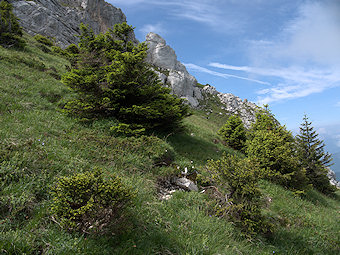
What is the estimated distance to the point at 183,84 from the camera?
60.6 metres

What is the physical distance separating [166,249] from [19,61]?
16.8m

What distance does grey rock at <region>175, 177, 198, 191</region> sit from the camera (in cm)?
672

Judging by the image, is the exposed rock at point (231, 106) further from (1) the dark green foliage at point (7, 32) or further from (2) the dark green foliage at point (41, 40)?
(1) the dark green foliage at point (7, 32)

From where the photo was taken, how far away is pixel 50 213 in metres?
3.32

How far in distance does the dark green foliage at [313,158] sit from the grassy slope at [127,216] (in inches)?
451

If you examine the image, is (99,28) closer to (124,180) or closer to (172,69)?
(172,69)

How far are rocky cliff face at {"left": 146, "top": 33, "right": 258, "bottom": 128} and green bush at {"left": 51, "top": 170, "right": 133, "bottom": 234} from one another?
51.5 m

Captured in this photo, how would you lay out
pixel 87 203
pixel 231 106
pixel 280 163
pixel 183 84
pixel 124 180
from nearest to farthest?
pixel 87 203, pixel 124 180, pixel 280 163, pixel 183 84, pixel 231 106

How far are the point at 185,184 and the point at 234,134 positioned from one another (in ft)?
40.6

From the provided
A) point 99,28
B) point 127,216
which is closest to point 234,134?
point 127,216

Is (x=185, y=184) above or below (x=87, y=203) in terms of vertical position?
below

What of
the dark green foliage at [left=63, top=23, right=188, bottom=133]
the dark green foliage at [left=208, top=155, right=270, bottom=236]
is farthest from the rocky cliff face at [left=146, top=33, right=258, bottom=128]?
the dark green foliage at [left=208, top=155, right=270, bottom=236]

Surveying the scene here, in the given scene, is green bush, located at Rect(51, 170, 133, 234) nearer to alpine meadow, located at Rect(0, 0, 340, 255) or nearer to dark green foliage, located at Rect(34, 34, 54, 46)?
alpine meadow, located at Rect(0, 0, 340, 255)

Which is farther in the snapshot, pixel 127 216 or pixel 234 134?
pixel 234 134
